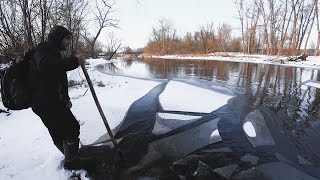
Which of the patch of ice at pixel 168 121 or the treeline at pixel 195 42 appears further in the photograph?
the treeline at pixel 195 42

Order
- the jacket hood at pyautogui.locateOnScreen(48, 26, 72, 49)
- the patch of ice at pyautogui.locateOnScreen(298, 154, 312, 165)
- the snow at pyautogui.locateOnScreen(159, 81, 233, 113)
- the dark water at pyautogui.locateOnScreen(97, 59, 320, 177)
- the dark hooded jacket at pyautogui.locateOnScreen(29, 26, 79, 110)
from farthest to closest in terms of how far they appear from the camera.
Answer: the snow at pyautogui.locateOnScreen(159, 81, 233, 113)
the dark water at pyautogui.locateOnScreen(97, 59, 320, 177)
the patch of ice at pyautogui.locateOnScreen(298, 154, 312, 165)
the jacket hood at pyautogui.locateOnScreen(48, 26, 72, 49)
the dark hooded jacket at pyautogui.locateOnScreen(29, 26, 79, 110)

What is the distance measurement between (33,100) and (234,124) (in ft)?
12.9

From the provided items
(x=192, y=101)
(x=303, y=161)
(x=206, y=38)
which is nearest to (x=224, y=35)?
(x=206, y=38)

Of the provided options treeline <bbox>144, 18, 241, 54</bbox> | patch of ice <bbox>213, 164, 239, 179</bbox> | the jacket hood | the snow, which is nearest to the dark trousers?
the jacket hood

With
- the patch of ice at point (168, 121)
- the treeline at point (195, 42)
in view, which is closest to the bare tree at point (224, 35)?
the treeline at point (195, 42)

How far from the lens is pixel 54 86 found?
126 inches

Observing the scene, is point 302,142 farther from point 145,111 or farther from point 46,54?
point 46,54

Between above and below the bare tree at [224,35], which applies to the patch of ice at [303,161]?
below

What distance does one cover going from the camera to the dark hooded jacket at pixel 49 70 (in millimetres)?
3018

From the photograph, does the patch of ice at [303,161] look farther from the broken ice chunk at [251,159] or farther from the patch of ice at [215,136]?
the patch of ice at [215,136]

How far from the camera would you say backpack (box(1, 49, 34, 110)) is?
311cm

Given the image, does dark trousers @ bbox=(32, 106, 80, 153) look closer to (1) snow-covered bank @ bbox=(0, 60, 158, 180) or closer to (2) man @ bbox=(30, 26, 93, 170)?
(2) man @ bbox=(30, 26, 93, 170)

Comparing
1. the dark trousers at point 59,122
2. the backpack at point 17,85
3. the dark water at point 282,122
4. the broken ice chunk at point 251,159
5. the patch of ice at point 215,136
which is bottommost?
the broken ice chunk at point 251,159

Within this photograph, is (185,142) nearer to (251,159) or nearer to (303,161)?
(251,159)
